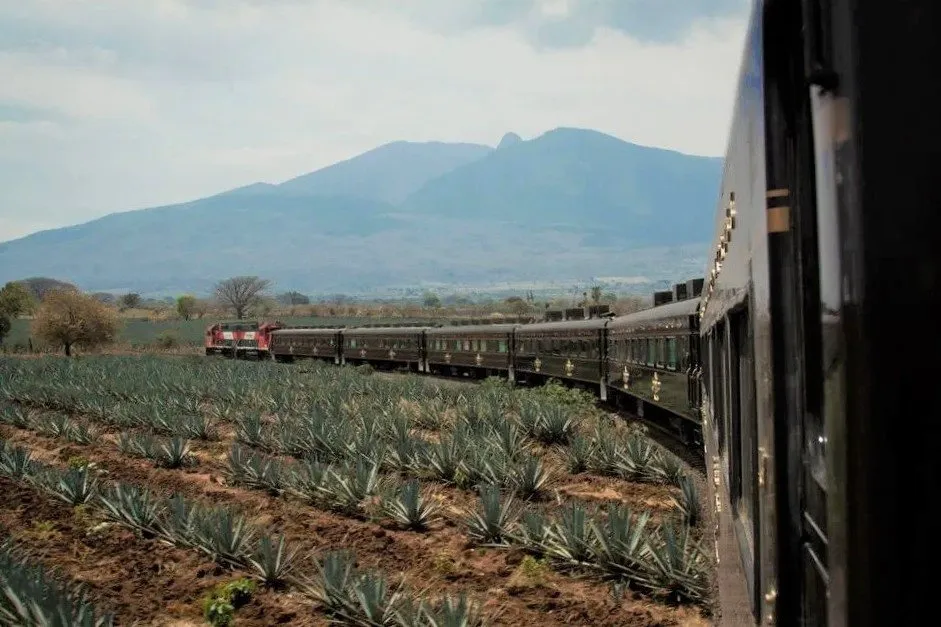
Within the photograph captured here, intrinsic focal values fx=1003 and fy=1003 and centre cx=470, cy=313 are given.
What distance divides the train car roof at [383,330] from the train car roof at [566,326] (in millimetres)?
9776

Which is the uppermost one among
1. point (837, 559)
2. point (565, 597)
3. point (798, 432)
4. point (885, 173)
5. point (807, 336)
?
point (885, 173)

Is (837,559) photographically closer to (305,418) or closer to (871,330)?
(871,330)

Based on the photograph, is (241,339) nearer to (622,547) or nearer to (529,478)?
(529,478)

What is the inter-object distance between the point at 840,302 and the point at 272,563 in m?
7.86

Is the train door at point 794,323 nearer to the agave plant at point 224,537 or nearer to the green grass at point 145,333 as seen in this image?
the agave plant at point 224,537

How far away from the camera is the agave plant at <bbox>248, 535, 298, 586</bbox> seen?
8906 millimetres

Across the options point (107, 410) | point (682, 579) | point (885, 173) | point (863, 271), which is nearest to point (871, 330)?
point (863, 271)

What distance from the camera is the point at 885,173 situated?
1.70 metres

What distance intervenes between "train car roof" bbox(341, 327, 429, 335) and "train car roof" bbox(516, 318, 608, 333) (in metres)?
9.78

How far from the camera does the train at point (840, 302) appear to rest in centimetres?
167

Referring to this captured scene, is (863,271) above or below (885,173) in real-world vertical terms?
below

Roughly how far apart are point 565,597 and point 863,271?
6771mm

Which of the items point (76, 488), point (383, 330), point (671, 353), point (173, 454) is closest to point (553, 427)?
point (671, 353)

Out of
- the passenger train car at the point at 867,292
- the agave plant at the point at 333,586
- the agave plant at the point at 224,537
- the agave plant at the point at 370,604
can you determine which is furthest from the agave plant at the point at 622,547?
the passenger train car at the point at 867,292
